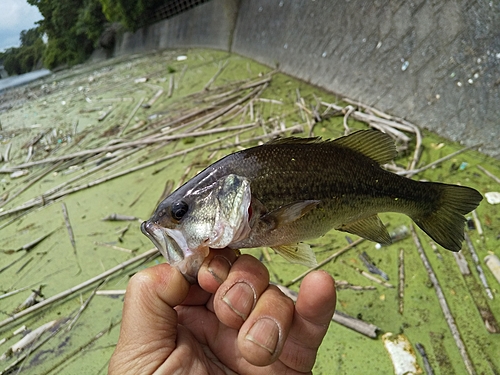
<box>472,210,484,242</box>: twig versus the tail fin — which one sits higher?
the tail fin

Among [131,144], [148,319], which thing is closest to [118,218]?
[131,144]

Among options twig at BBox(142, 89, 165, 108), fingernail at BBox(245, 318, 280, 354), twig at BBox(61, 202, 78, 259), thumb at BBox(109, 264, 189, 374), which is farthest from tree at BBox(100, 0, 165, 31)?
fingernail at BBox(245, 318, 280, 354)

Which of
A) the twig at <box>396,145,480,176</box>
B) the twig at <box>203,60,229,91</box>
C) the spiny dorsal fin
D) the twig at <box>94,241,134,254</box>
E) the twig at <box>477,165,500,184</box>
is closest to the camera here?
the spiny dorsal fin

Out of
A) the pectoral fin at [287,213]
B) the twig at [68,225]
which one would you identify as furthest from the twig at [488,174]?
the twig at [68,225]

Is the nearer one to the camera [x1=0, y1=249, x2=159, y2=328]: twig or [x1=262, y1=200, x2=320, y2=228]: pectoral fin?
[x1=262, y1=200, x2=320, y2=228]: pectoral fin

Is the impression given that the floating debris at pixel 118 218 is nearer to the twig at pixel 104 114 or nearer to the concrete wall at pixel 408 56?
the concrete wall at pixel 408 56

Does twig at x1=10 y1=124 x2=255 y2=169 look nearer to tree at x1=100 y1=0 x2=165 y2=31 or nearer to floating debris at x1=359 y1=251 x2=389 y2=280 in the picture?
floating debris at x1=359 y1=251 x2=389 y2=280
